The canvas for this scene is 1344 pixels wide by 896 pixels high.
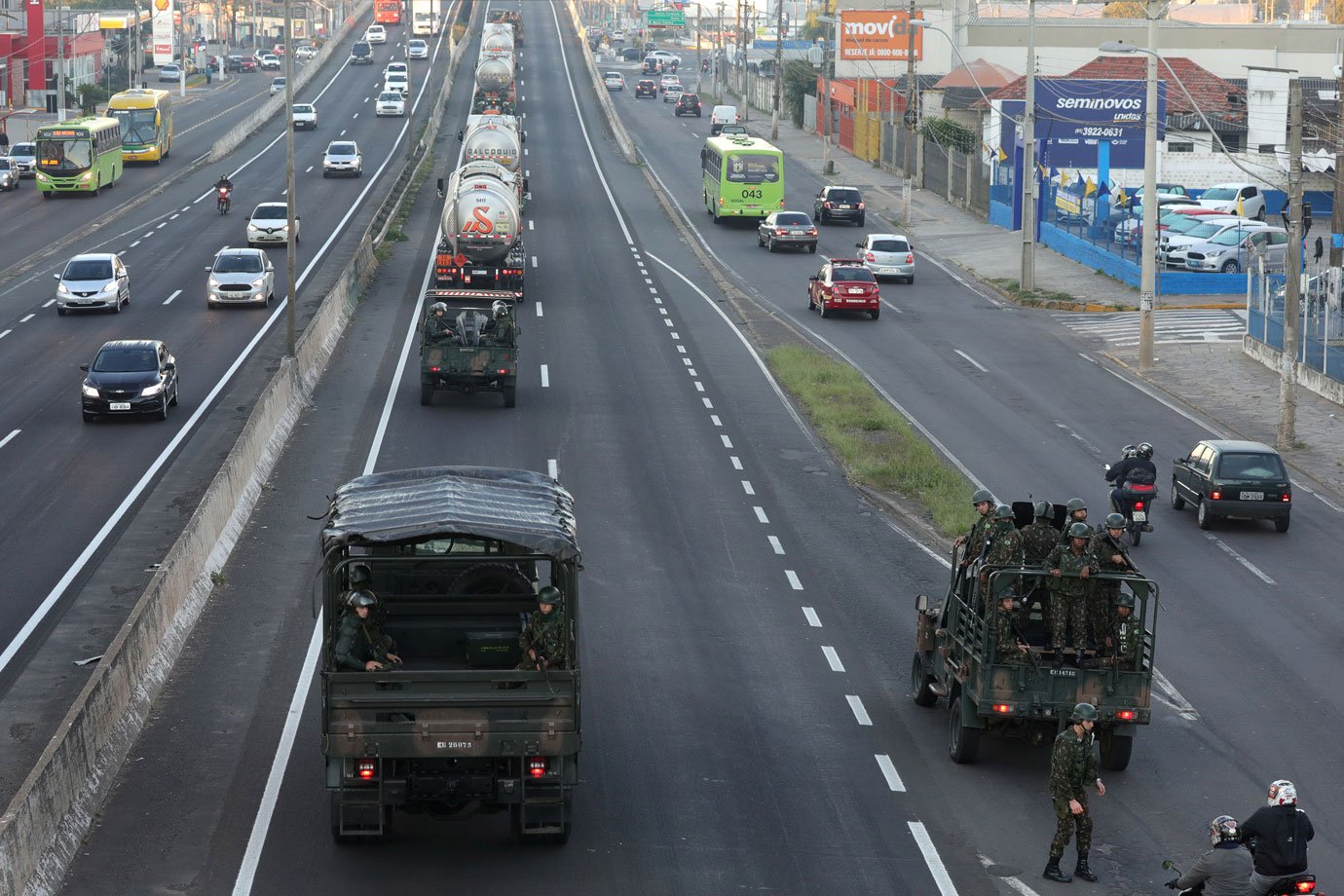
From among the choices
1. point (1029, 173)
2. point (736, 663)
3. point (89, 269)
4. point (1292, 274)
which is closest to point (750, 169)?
point (1029, 173)

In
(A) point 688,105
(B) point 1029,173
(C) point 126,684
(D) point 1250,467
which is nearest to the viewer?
(C) point 126,684

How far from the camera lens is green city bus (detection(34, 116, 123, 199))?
74438 millimetres

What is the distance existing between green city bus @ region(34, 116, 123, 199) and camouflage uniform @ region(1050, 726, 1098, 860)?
67.6 metres

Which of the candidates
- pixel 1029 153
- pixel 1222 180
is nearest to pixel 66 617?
pixel 1029 153

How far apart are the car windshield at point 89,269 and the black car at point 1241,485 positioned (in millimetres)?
32012

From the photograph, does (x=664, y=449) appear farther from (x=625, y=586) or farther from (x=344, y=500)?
(x=344, y=500)

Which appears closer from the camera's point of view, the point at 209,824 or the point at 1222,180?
the point at 209,824

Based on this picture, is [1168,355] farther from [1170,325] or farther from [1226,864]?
[1226,864]

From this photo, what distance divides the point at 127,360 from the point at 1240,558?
2221 centimetres

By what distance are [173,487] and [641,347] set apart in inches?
724

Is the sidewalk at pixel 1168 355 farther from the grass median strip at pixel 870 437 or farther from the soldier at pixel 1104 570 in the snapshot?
the soldier at pixel 1104 570

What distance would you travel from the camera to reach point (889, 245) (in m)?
59.2

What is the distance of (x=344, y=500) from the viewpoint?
1733cm

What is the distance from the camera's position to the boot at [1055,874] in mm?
15195
